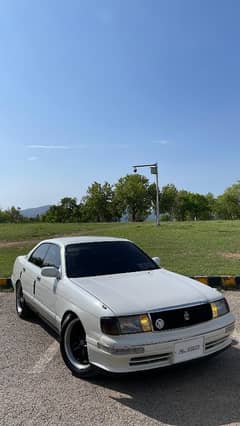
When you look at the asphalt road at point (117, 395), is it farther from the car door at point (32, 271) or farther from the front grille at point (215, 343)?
the car door at point (32, 271)

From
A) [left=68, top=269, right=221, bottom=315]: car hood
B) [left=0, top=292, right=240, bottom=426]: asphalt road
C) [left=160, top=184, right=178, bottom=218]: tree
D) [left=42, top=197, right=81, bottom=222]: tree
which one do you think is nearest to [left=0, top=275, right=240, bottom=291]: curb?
[left=0, top=292, right=240, bottom=426]: asphalt road

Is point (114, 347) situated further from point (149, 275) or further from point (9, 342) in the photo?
point (9, 342)

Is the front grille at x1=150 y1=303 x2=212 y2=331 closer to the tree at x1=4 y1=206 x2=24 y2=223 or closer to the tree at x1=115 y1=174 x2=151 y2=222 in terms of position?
the tree at x1=115 y1=174 x2=151 y2=222

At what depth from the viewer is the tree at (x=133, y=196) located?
7219 centimetres

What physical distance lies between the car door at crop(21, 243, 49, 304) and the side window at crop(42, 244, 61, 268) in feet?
0.48

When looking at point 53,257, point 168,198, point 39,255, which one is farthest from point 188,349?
point 168,198

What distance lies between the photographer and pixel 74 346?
3.77m

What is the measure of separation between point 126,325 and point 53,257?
198cm

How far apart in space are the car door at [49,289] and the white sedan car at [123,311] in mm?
12

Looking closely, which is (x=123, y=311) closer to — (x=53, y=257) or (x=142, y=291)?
(x=142, y=291)

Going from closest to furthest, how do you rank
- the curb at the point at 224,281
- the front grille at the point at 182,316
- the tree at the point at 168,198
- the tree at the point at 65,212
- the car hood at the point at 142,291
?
1. the front grille at the point at 182,316
2. the car hood at the point at 142,291
3. the curb at the point at 224,281
4. the tree at the point at 168,198
5. the tree at the point at 65,212

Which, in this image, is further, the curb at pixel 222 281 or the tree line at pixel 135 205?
the tree line at pixel 135 205

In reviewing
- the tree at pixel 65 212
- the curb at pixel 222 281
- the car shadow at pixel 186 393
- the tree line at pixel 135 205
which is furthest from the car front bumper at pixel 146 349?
the tree at pixel 65 212

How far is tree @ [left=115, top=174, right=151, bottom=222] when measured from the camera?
7219cm
